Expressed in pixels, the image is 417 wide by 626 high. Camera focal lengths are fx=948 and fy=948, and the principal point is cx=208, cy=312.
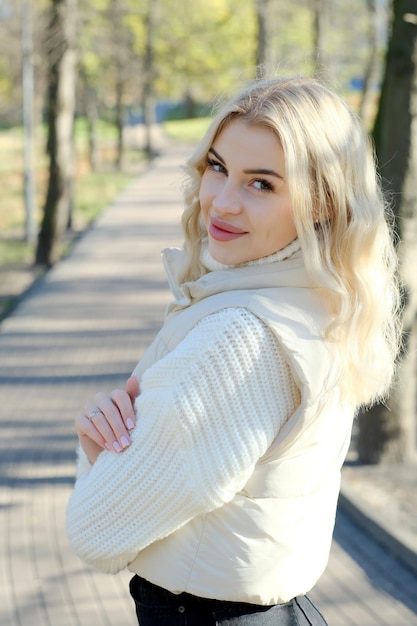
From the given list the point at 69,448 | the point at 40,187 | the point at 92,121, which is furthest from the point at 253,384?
the point at 92,121


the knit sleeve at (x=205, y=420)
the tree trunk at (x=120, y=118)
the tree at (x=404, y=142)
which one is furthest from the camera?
the tree trunk at (x=120, y=118)

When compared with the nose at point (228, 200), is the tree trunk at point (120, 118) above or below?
below

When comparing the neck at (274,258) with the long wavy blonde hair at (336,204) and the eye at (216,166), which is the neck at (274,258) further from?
the eye at (216,166)

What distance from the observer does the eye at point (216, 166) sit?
186 cm

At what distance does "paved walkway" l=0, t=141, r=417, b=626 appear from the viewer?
14.4ft

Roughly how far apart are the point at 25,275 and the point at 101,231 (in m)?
3.71

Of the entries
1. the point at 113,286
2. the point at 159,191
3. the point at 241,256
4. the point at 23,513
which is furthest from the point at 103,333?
the point at 159,191

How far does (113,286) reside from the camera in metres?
13.0

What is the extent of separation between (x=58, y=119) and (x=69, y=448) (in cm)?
978

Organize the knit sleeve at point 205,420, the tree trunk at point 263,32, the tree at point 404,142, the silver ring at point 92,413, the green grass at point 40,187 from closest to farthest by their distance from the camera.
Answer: the knit sleeve at point 205,420, the silver ring at point 92,413, the tree at point 404,142, the green grass at point 40,187, the tree trunk at point 263,32

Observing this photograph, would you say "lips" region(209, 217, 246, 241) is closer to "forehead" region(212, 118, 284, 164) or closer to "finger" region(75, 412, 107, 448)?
"forehead" region(212, 118, 284, 164)

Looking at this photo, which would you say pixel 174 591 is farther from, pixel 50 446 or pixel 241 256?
pixel 50 446

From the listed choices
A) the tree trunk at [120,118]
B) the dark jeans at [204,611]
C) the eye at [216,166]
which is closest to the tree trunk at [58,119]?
the eye at [216,166]

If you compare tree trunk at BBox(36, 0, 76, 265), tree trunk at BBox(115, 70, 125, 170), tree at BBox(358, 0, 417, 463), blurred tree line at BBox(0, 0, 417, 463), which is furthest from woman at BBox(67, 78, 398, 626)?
tree trunk at BBox(115, 70, 125, 170)
